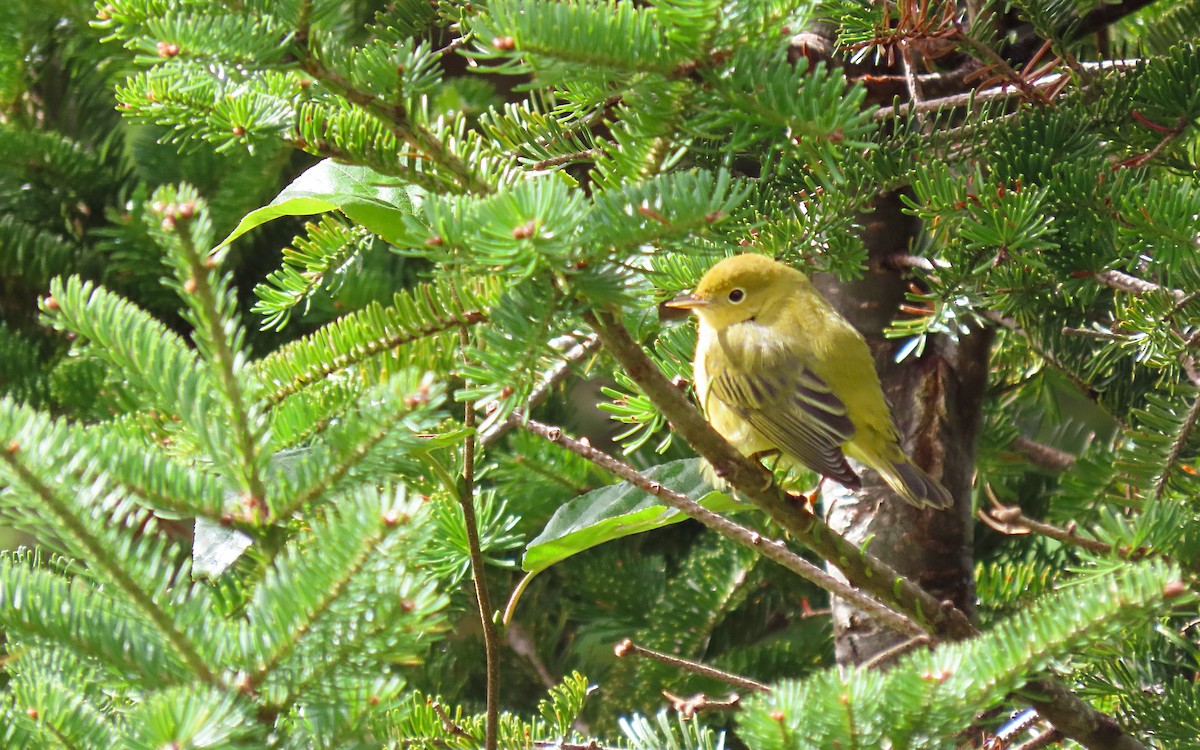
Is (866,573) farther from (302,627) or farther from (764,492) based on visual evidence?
(302,627)

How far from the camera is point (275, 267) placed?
2.41 m

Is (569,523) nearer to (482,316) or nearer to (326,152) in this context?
(482,316)

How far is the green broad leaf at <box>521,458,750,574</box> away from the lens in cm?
133

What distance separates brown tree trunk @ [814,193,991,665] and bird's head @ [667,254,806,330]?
220 mm

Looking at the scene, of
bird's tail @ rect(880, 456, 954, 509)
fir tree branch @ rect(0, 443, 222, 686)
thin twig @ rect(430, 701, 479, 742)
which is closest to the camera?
fir tree branch @ rect(0, 443, 222, 686)

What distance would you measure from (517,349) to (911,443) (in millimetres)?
1212

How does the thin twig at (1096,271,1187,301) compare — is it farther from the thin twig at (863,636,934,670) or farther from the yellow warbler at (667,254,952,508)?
the yellow warbler at (667,254,952,508)

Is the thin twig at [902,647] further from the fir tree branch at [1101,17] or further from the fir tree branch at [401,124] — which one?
the fir tree branch at [1101,17]

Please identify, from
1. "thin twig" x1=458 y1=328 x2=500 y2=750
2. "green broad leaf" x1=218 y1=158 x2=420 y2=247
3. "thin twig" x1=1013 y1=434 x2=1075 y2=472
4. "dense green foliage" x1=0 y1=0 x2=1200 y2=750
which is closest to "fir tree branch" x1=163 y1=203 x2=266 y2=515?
"dense green foliage" x1=0 y1=0 x2=1200 y2=750

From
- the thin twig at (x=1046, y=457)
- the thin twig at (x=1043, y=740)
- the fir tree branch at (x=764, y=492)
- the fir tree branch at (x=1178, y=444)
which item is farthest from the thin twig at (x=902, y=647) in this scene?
the thin twig at (x=1046, y=457)

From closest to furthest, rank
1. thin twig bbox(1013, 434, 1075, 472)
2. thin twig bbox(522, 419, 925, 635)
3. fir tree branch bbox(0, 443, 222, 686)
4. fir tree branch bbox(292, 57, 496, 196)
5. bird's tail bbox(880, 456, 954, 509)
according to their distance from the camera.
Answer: fir tree branch bbox(0, 443, 222, 686)
fir tree branch bbox(292, 57, 496, 196)
thin twig bbox(522, 419, 925, 635)
bird's tail bbox(880, 456, 954, 509)
thin twig bbox(1013, 434, 1075, 472)

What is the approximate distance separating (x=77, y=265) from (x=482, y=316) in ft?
4.78

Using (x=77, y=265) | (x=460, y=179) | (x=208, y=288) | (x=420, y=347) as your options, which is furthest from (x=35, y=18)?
(x=208, y=288)

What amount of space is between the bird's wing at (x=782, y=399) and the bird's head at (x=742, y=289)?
7cm
